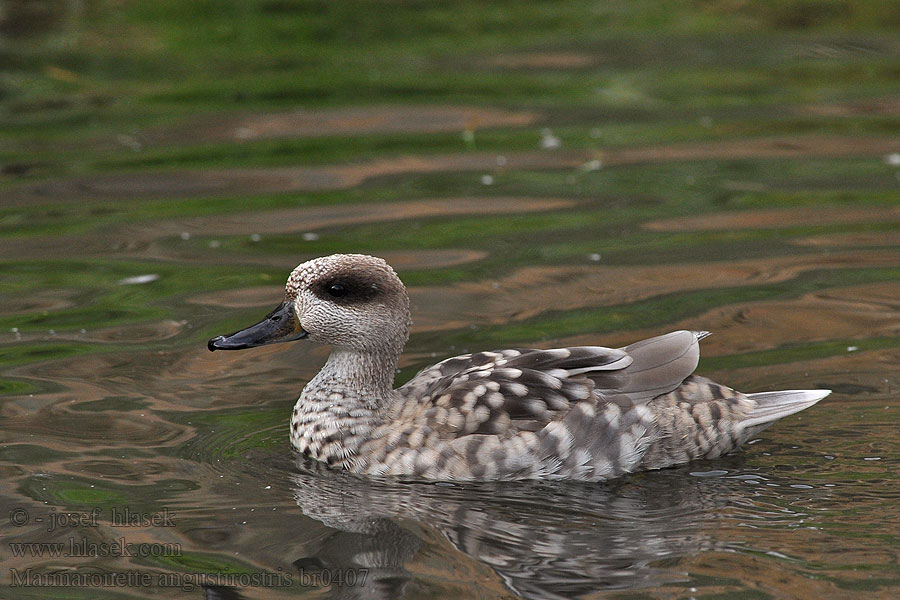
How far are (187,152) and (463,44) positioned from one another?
188 inches

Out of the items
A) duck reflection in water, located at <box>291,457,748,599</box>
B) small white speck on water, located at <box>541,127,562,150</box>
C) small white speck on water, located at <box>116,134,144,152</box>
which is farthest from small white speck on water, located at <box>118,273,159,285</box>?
small white speck on water, located at <box>541,127,562,150</box>

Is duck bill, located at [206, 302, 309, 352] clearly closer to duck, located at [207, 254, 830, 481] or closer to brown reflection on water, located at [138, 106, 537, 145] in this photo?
duck, located at [207, 254, 830, 481]

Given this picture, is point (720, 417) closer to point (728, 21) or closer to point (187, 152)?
point (187, 152)

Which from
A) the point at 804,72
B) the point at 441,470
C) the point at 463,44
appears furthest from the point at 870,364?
the point at 463,44

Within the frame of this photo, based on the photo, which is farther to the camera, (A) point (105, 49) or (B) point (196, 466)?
(A) point (105, 49)

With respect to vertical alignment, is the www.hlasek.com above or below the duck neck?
below

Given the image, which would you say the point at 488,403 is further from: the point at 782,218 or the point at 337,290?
the point at 782,218

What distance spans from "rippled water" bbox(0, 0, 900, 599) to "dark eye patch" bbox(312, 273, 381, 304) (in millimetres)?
866

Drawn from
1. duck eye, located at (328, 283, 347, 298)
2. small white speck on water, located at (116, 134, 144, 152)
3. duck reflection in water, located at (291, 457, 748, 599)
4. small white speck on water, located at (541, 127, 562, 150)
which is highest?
duck eye, located at (328, 283, 347, 298)

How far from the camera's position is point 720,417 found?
262 inches

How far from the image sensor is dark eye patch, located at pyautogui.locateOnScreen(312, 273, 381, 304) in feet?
22.3

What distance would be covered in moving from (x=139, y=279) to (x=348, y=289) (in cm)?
302

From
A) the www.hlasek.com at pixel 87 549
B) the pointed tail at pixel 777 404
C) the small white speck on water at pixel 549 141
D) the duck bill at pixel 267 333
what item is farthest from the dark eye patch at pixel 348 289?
the small white speck on water at pixel 549 141

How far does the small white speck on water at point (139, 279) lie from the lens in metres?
9.27
